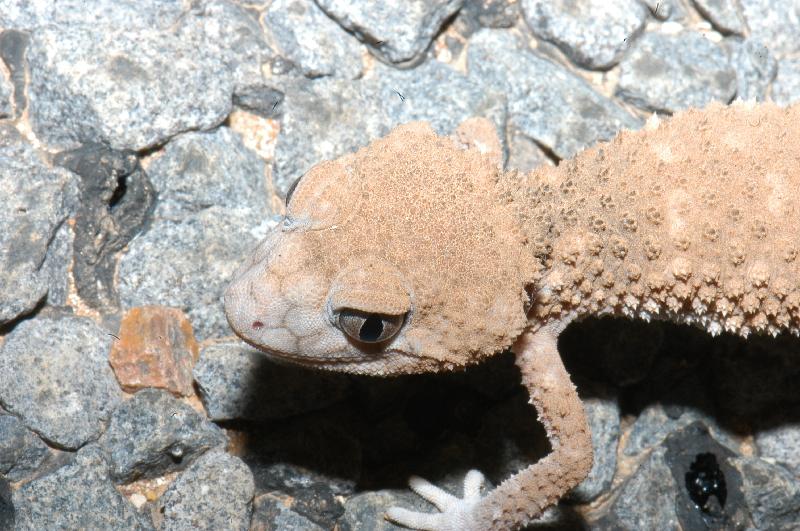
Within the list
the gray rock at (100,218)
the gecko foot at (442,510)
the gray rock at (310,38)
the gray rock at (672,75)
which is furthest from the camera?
the gray rock at (672,75)

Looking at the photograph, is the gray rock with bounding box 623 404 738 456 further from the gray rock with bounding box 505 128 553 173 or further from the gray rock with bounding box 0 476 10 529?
the gray rock with bounding box 0 476 10 529

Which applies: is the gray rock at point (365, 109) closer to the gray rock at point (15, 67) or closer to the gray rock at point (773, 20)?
the gray rock at point (15, 67)

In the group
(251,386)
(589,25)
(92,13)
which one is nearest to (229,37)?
(92,13)

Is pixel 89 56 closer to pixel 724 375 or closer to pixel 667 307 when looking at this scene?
pixel 667 307

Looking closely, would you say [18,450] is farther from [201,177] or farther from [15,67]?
[15,67]

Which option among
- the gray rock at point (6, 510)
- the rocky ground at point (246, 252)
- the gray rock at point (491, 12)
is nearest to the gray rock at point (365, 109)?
the rocky ground at point (246, 252)

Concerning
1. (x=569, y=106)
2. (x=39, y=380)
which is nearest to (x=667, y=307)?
(x=569, y=106)
